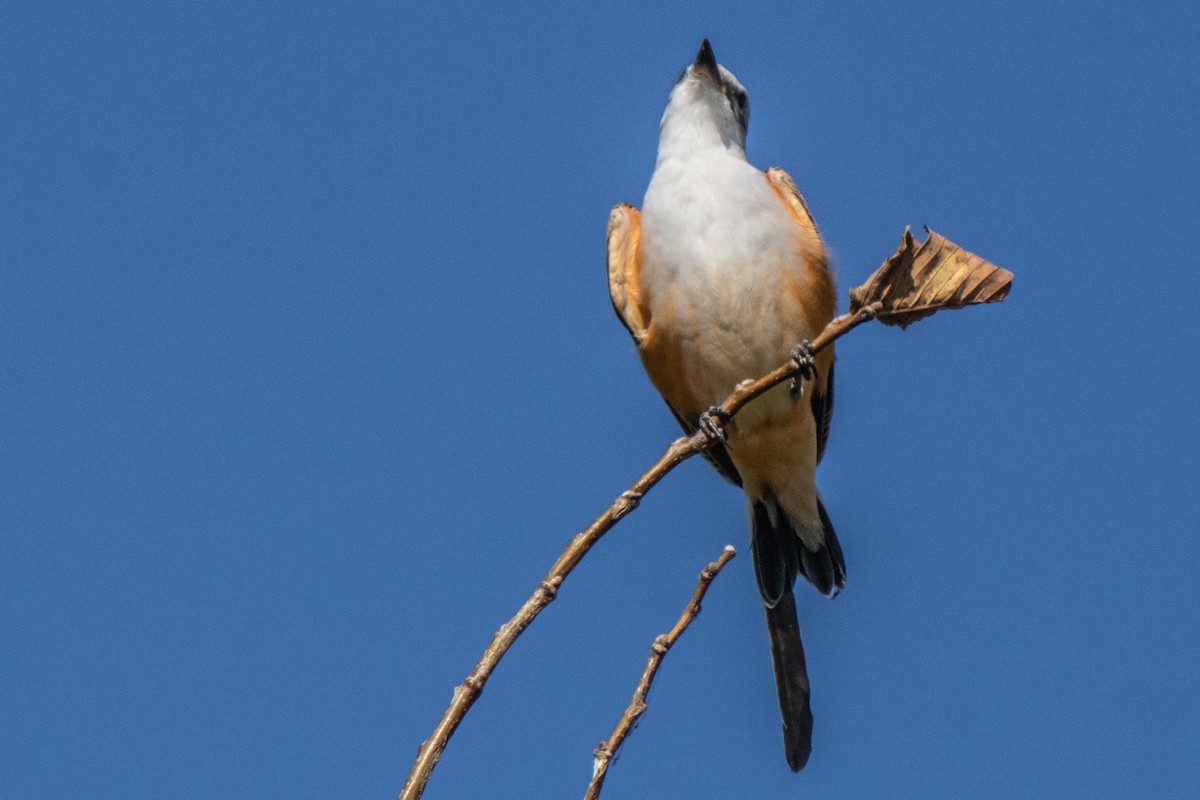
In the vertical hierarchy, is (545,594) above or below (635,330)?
below

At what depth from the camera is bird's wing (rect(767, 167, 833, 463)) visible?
16.5ft

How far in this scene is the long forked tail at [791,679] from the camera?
375 centimetres

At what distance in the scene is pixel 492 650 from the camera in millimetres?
2064

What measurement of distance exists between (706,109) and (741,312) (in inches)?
42.7

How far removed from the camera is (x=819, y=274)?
16.3 ft

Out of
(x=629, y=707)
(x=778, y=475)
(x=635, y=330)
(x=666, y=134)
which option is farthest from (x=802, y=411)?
(x=629, y=707)

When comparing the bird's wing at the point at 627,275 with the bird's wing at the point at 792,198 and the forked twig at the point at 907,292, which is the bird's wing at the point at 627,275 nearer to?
the bird's wing at the point at 792,198

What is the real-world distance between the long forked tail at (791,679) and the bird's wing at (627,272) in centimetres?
81

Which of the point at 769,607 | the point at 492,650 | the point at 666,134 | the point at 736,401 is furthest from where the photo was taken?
the point at 666,134

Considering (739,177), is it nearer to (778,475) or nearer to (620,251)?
(620,251)

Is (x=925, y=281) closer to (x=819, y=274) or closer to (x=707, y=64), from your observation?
(x=819, y=274)

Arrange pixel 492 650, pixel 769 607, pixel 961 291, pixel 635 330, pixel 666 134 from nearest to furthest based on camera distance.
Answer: pixel 492 650, pixel 961 291, pixel 769 607, pixel 635 330, pixel 666 134

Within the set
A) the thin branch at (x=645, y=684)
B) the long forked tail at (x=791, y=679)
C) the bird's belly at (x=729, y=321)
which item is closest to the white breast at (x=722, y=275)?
the bird's belly at (x=729, y=321)

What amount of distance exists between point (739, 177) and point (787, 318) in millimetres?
613
